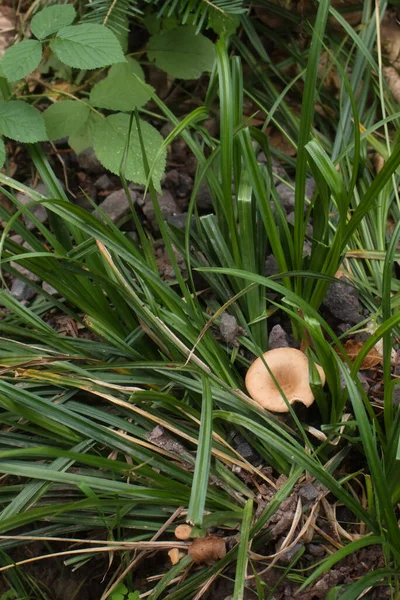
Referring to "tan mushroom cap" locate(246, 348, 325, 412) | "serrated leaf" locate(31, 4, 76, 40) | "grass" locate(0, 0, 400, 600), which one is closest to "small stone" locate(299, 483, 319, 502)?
"grass" locate(0, 0, 400, 600)

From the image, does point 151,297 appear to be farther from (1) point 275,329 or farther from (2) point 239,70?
(2) point 239,70

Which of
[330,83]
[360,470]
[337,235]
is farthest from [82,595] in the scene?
[330,83]

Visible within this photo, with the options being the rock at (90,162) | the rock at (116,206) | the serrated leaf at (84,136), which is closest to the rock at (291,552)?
the rock at (116,206)

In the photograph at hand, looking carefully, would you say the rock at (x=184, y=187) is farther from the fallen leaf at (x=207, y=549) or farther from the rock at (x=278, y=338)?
the fallen leaf at (x=207, y=549)

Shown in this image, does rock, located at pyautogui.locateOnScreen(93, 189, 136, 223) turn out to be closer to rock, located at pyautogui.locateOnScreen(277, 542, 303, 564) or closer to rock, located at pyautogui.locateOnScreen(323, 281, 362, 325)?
rock, located at pyautogui.locateOnScreen(323, 281, 362, 325)

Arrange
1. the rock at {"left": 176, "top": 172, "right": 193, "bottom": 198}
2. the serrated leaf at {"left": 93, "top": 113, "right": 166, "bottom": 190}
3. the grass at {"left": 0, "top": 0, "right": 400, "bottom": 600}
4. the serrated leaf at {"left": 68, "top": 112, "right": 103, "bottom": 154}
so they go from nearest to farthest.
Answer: the grass at {"left": 0, "top": 0, "right": 400, "bottom": 600} < the serrated leaf at {"left": 93, "top": 113, "right": 166, "bottom": 190} < the serrated leaf at {"left": 68, "top": 112, "right": 103, "bottom": 154} < the rock at {"left": 176, "top": 172, "right": 193, "bottom": 198}

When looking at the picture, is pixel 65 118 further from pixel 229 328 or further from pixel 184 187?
pixel 229 328
